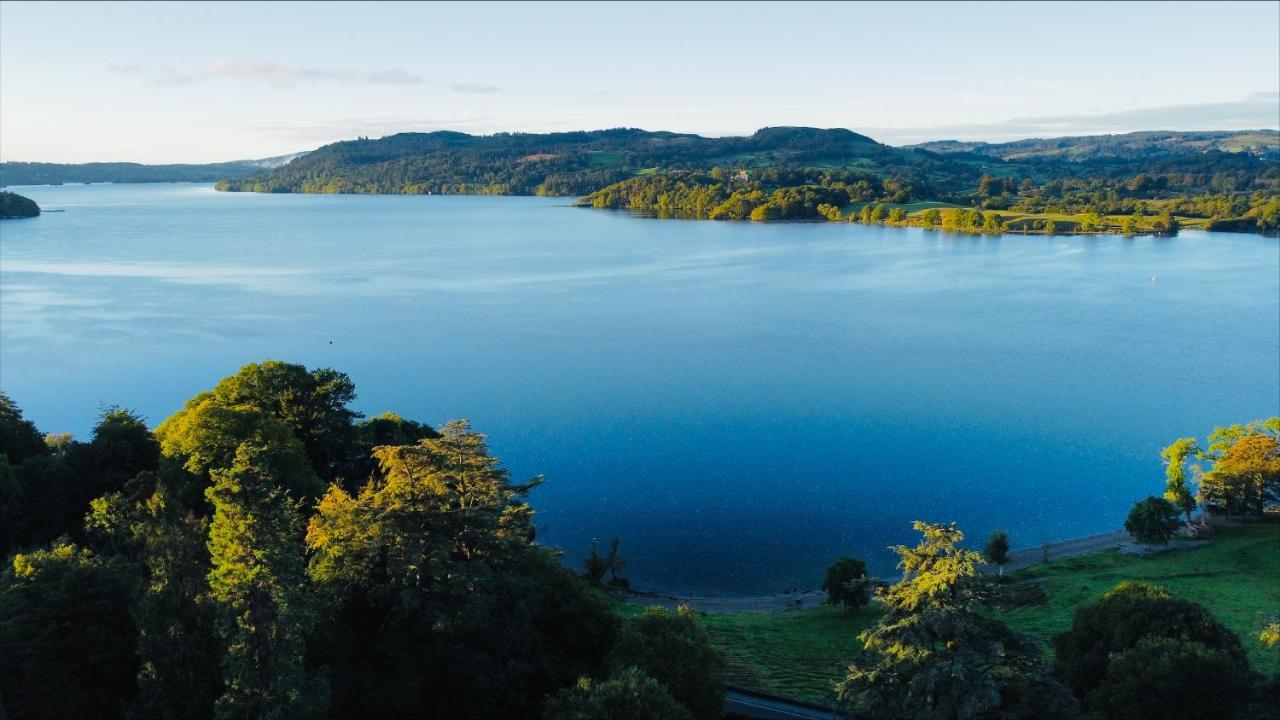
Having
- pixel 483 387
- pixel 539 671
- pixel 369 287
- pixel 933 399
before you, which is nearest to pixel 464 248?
pixel 369 287

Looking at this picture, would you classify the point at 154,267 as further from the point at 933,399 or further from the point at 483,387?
the point at 933,399

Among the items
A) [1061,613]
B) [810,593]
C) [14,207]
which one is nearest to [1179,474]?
[1061,613]

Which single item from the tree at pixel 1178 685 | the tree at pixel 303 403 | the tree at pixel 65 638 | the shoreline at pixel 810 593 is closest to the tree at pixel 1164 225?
the shoreline at pixel 810 593

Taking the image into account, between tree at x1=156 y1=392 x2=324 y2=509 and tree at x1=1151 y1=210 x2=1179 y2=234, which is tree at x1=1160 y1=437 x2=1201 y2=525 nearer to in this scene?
tree at x1=156 y1=392 x2=324 y2=509

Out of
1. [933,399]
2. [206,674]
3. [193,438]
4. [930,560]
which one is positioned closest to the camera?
[930,560]

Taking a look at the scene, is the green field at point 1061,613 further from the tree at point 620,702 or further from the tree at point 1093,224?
the tree at point 1093,224

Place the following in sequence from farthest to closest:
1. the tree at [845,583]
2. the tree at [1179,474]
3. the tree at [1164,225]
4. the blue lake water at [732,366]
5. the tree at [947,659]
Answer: the tree at [1164,225] → the blue lake water at [732,366] → the tree at [1179,474] → the tree at [845,583] → the tree at [947,659]
